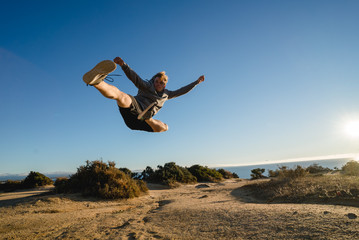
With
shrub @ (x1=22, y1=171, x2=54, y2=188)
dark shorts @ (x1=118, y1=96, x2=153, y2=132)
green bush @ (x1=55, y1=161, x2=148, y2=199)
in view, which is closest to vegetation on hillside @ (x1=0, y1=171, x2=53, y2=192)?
shrub @ (x1=22, y1=171, x2=54, y2=188)

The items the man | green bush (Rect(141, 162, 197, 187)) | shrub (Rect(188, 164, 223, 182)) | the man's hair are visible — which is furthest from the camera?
shrub (Rect(188, 164, 223, 182))

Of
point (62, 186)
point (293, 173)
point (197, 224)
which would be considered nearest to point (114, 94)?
point (197, 224)

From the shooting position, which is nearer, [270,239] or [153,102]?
[270,239]

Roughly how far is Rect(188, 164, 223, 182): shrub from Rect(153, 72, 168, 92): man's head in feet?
41.6

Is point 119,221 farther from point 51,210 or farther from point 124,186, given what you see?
point 124,186

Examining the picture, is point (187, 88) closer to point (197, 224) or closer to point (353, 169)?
point (197, 224)

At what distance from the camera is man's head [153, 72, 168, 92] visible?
492cm

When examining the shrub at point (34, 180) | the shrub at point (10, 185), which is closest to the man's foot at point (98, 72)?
the shrub at point (34, 180)

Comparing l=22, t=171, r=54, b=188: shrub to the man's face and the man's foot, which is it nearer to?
the man's face

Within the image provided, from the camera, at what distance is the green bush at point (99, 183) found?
23.8 ft

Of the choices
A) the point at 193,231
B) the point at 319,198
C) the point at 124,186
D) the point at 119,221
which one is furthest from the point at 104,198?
the point at 319,198

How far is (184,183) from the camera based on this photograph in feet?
44.2

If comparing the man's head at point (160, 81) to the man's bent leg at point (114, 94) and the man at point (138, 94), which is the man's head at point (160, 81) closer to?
the man at point (138, 94)

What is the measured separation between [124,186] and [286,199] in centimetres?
572
